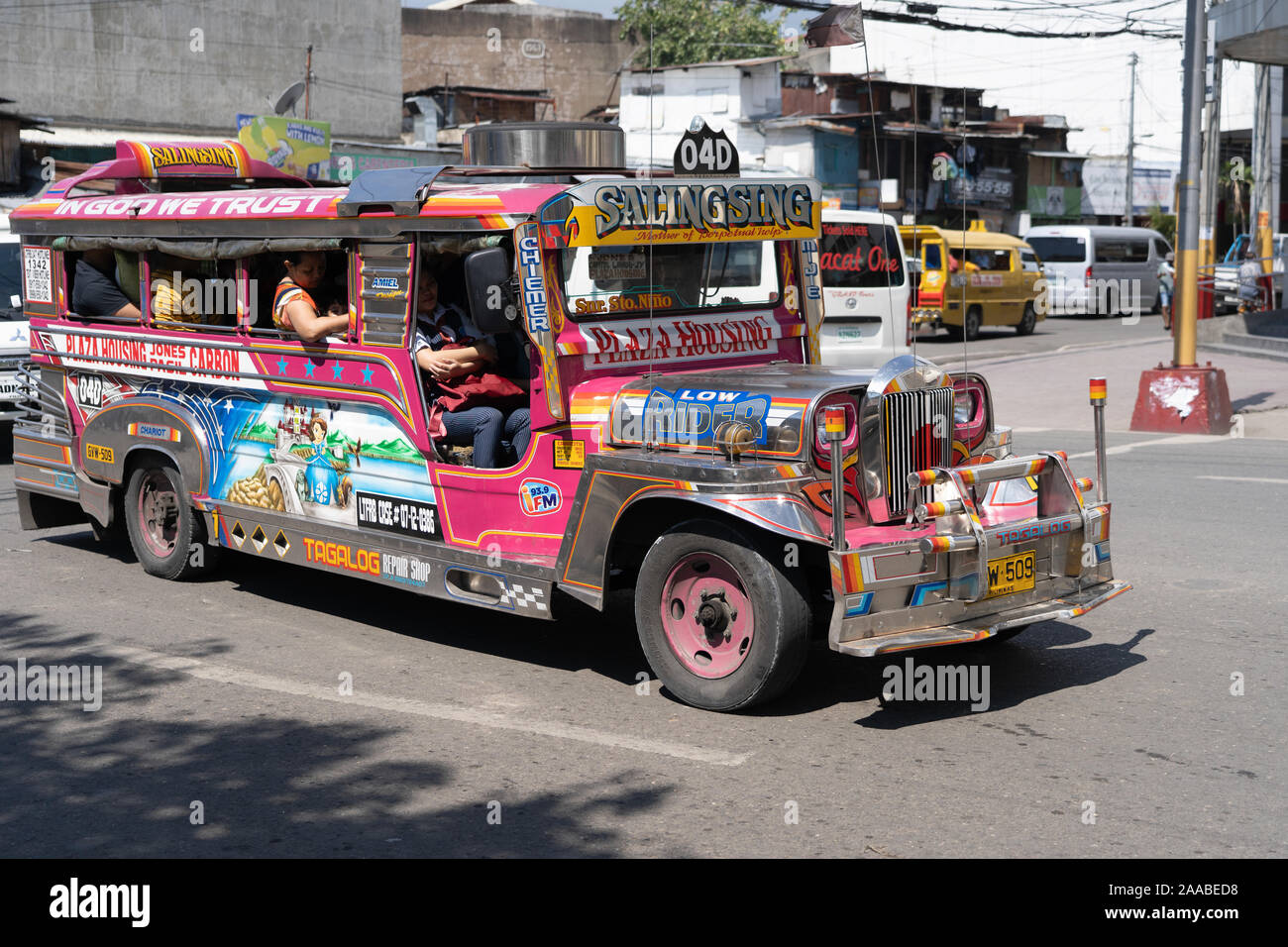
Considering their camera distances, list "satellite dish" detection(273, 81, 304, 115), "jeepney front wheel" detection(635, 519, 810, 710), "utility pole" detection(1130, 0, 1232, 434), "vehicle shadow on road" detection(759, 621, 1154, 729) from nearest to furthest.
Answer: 1. "jeepney front wheel" detection(635, 519, 810, 710)
2. "vehicle shadow on road" detection(759, 621, 1154, 729)
3. "utility pole" detection(1130, 0, 1232, 434)
4. "satellite dish" detection(273, 81, 304, 115)

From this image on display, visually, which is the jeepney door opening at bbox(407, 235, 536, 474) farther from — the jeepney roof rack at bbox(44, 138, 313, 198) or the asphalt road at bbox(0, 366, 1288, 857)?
the jeepney roof rack at bbox(44, 138, 313, 198)

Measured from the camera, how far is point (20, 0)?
32656 mm

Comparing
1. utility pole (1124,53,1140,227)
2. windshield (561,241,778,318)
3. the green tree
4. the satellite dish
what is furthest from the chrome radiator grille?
the green tree

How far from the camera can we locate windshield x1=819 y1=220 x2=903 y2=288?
54.5ft

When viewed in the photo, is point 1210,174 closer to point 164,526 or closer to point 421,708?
point 164,526

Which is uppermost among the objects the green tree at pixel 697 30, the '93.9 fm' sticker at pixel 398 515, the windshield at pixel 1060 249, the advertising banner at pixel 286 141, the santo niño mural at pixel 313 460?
the green tree at pixel 697 30

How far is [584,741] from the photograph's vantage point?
5.50 meters

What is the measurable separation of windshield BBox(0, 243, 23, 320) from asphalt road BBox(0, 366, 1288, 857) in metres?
6.47

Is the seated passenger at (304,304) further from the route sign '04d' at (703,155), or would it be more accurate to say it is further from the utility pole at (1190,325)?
the utility pole at (1190,325)

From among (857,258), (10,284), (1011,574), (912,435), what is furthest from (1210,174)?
(1011,574)

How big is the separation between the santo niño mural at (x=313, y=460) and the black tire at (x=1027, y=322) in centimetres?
2452

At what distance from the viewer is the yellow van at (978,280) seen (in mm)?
27141

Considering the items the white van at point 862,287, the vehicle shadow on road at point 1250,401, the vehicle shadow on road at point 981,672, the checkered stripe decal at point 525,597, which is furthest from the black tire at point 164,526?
the vehicle shadow on road at point 1250,401

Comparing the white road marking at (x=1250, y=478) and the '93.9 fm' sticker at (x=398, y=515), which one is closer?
the '93.9 fm' sticker at (x=398, y=515)
